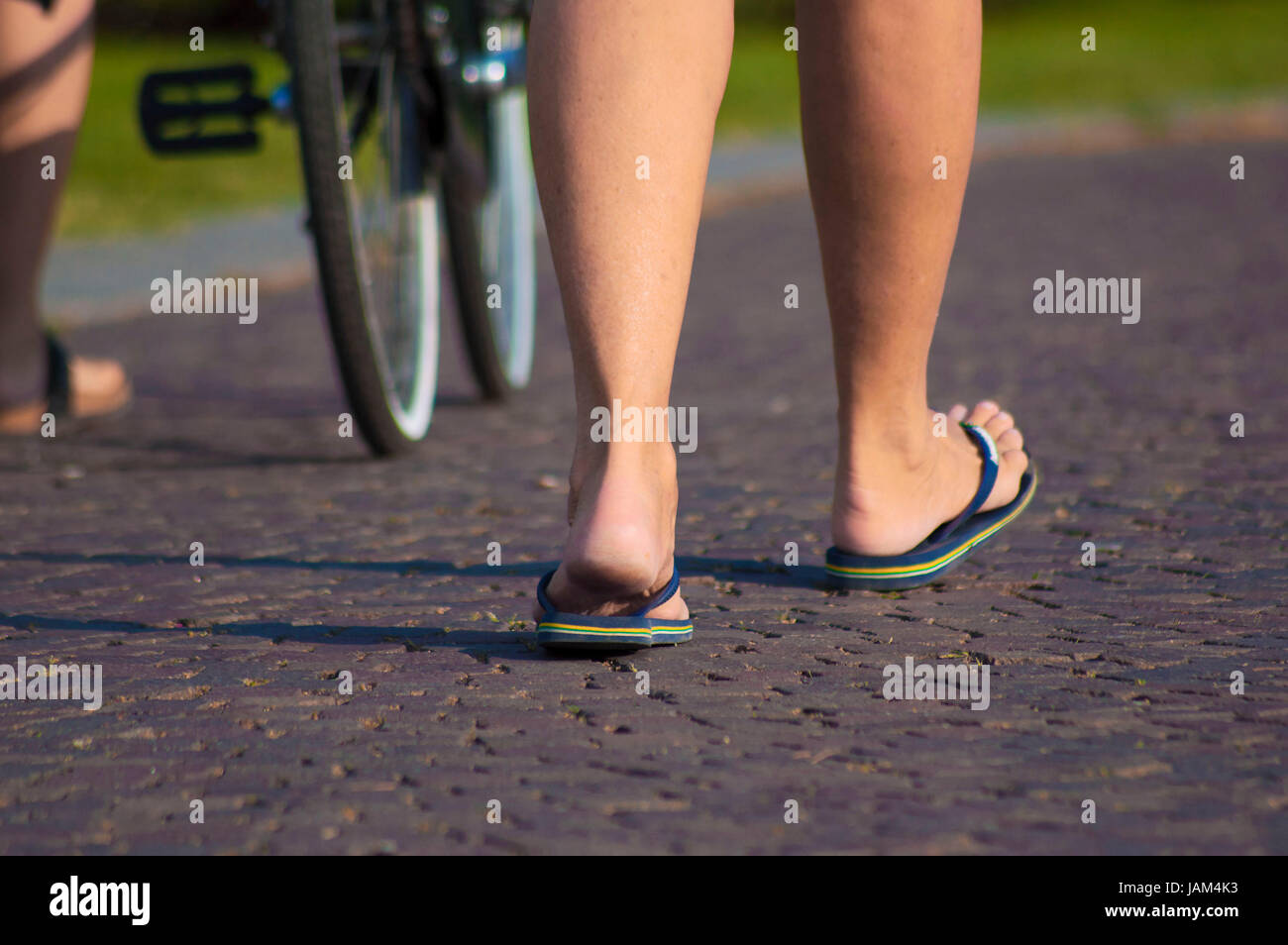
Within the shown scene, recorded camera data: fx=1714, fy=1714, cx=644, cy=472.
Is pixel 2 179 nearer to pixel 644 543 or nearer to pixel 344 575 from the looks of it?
pixel 344 575

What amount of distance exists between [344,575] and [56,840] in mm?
1075

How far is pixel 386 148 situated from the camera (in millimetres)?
3684

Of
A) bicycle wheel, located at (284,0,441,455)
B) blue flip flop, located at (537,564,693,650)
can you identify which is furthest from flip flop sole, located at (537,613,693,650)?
bicycle wheel, located at (284,0,441,455)

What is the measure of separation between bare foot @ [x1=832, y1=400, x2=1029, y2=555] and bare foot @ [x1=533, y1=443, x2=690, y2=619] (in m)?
0.42

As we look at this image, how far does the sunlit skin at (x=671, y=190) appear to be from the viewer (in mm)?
1998

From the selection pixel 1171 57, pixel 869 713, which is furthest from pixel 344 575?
pixel 1171 57

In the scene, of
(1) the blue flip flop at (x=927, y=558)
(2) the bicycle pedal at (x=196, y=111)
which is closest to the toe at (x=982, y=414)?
(1) the blue flip flop at (x=927, y=558)

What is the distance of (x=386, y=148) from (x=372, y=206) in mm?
131

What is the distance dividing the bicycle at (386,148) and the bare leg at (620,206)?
48.0 inches

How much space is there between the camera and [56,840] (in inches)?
63.3

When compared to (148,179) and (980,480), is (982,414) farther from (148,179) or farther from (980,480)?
(148,179)

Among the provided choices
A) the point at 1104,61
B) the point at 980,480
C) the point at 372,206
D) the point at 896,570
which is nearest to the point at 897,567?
the point at 896,570

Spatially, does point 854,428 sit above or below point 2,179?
below

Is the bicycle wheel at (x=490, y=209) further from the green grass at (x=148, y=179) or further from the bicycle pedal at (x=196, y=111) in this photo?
the green grass at (x=148, y=179)
